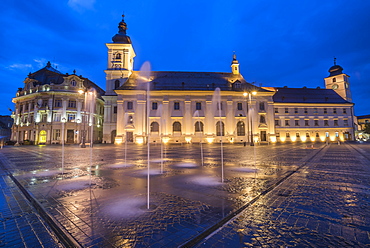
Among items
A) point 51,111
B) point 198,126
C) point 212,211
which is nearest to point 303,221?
point 212,211

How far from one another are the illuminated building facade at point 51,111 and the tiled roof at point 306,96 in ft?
173

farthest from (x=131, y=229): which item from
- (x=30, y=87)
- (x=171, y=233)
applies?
(x=30, y=87)

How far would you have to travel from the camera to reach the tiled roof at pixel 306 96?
5422 cm

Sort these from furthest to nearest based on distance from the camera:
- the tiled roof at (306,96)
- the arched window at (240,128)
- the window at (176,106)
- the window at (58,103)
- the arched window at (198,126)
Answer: the tiled roof at (306,96) < the window at (58,103) < the arched window at (240,128) < the window at (176,106) < the arched window at (198,126)

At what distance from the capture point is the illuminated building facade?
4519 centimetres

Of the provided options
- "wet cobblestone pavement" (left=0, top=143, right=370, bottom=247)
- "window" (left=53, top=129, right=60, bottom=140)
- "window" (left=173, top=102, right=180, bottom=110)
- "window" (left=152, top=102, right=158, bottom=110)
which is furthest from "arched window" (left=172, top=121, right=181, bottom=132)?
"wet cobblestone pavement" (left=0, top=143, right=370, bottom=247)

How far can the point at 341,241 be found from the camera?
107 inches

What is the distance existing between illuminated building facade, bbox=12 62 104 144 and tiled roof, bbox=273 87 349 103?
52.8 metres

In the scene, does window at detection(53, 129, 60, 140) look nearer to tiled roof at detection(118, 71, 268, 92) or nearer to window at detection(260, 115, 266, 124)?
tiled roof at detection(118, 71, 268, 92)

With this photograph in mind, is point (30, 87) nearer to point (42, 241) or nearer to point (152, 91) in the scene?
point (152, 91)

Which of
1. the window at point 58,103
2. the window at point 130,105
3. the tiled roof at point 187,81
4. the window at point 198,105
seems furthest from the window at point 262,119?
the window at point 58,103

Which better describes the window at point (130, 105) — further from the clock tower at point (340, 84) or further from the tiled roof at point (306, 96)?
the clock tower at point (340, 84)

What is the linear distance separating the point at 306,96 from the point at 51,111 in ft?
233

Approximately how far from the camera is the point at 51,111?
150 feet
